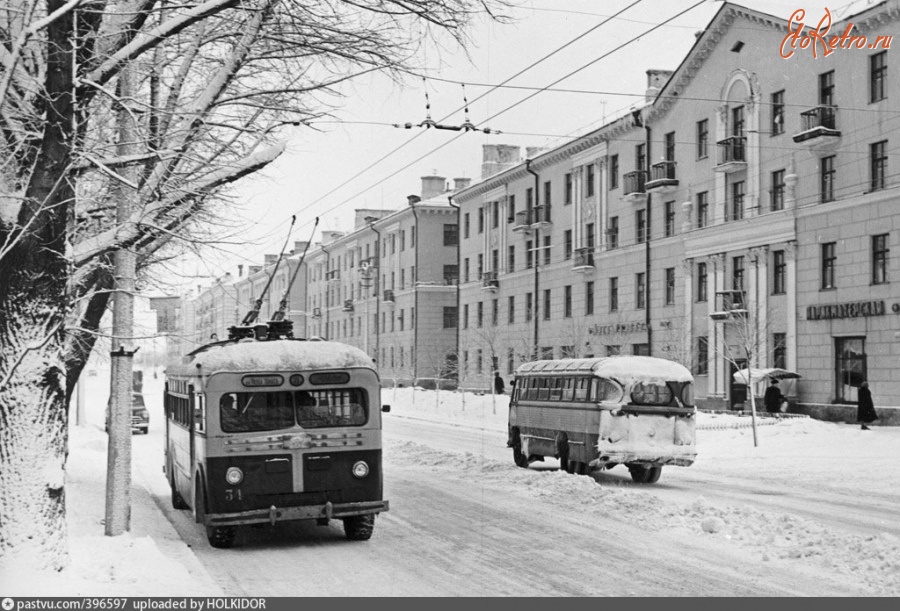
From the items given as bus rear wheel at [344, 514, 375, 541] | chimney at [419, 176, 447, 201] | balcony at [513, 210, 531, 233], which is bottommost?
bus rear wheel at [344, 514, 375, 541]

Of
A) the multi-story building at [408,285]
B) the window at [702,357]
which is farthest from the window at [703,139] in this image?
the multi-story building at [408,285]

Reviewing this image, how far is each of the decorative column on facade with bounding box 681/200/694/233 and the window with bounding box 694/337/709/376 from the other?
4.64 meters

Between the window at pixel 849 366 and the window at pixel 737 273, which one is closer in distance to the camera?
the window at pixel 849 366

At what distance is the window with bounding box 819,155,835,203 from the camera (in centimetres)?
3578

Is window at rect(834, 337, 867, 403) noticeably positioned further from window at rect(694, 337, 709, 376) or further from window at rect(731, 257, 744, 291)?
window at rect(694, 337, 709, 376)

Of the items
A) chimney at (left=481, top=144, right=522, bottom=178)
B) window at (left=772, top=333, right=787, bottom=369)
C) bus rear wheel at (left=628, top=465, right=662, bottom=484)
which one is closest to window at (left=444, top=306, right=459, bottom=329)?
chimney at (left=481, top=144, right=522, bottom=178)

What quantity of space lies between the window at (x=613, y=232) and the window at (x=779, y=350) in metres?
12.6

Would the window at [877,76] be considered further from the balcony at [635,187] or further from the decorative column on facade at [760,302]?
the balcony at [635,187]

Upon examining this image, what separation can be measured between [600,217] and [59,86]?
142 feet

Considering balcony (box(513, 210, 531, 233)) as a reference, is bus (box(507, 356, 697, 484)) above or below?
below

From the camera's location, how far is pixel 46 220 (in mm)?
9055

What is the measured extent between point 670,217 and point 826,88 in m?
10.8

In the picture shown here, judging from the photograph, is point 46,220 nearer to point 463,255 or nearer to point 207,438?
point 207,438

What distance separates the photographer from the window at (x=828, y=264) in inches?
1405
